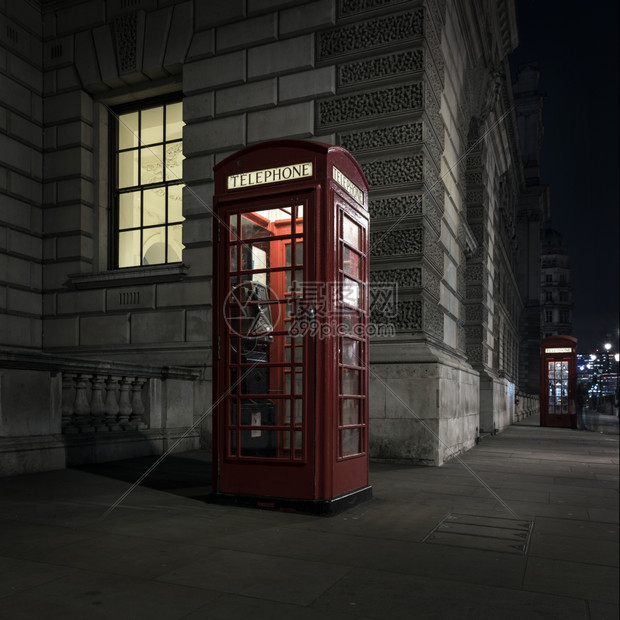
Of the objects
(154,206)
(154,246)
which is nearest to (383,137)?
(154,206)

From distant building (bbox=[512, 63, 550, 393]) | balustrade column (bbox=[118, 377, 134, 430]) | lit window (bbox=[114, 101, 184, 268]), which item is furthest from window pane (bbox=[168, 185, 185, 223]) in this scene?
distant building (bbox=[512, 63, 550, 393])

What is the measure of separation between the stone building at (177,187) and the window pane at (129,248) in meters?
0.03

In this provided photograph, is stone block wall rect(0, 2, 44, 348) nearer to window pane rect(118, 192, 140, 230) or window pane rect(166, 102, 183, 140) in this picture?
window pane rect(118, 192, 140, 230)

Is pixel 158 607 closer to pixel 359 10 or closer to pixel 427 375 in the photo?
pixel 427 375

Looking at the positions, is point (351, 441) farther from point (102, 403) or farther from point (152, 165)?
point (152, 165)

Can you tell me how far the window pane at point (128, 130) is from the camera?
1130 cm

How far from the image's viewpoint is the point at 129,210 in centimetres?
1120

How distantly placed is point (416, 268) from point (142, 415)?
432 centimetres

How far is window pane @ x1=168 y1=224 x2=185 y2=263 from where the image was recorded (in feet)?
34.9

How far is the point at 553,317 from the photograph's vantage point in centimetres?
9419

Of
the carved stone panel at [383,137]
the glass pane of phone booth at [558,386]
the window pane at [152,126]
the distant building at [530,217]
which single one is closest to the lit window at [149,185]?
the window pane at [152,126]

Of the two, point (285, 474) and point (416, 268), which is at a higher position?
point (416, 268)

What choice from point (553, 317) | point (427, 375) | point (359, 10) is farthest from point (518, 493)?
point (553, 317)

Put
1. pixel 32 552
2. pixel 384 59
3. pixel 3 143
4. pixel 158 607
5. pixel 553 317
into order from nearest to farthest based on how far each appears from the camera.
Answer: pixel 158 607 < pixel 32 552 < pixel 384 59 < pixel 3 143 < pixel 553 317
